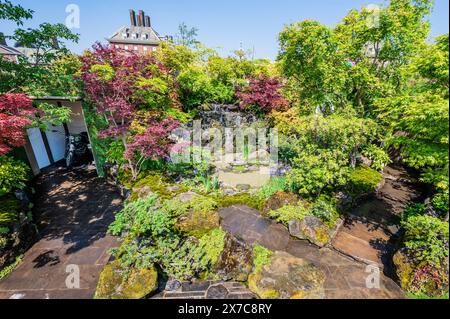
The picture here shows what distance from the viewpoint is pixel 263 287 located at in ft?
13.5

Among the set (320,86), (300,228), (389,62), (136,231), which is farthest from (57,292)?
(389,62)

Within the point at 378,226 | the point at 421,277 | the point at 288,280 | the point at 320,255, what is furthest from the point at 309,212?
the point at 421,277

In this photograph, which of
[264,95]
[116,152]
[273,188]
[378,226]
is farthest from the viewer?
[264,95]

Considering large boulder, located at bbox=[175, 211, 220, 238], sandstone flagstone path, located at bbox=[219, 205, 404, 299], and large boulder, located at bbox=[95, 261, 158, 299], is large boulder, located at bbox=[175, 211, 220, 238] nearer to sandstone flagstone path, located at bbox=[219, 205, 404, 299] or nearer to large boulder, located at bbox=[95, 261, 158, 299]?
sandstone flagstone path, located at bbox=[219, 205, 404, 299]

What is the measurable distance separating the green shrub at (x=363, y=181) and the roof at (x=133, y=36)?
44.7m

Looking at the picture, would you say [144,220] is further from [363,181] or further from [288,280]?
[363,181]

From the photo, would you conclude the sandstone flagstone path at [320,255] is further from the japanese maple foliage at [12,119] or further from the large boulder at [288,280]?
the japanese maple foliage at [12,119]

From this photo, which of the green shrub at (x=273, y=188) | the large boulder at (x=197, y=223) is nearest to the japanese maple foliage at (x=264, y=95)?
the green shrub at (x=273, y=188)

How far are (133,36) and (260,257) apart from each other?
162ft

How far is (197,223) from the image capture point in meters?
5.60

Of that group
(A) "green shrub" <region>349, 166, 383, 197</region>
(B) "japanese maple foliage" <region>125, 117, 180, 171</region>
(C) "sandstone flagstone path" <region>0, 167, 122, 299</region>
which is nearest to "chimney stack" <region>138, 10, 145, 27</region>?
(C) "sandstone flagstone path" <region>0, 167, 122, 299</region>

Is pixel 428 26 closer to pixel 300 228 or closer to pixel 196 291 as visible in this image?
pixel 300 228

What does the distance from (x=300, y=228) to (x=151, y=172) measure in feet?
19.5

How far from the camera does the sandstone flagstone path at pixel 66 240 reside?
4477 millimetres
